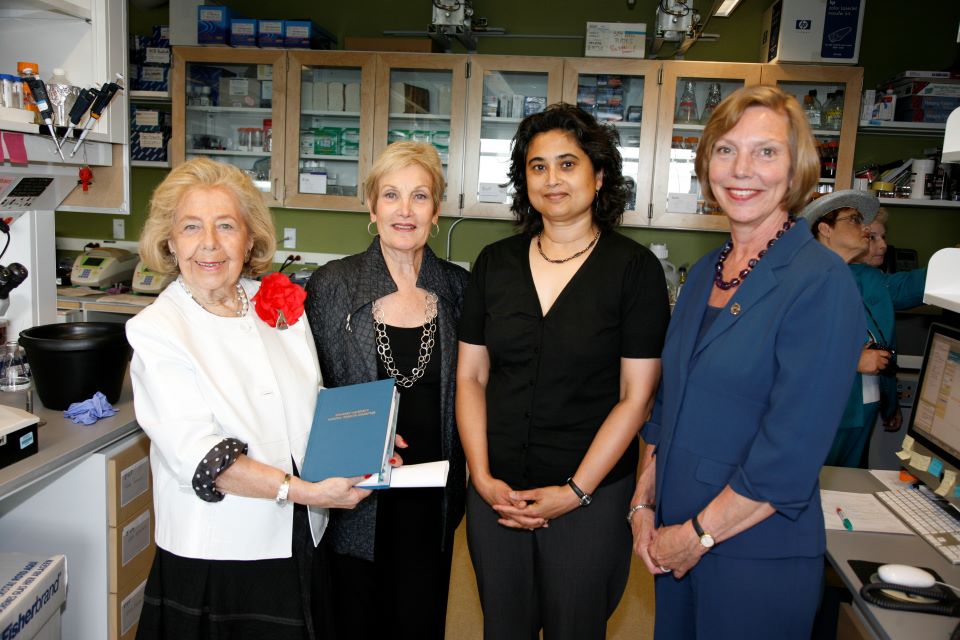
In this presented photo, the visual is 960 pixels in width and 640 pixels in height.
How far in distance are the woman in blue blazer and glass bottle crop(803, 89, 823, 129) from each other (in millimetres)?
2743

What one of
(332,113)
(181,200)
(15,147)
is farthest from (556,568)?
(332,113)

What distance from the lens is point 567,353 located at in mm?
1544

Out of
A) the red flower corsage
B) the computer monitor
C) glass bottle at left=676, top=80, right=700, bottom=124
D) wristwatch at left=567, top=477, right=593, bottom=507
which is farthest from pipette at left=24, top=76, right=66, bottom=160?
glass bottle at left=676, top=80, right=700, bottom=124

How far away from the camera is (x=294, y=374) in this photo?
1.58 m

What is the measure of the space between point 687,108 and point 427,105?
1.41 metres

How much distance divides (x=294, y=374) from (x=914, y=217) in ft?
12.6

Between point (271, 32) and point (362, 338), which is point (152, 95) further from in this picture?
point (362, 338)

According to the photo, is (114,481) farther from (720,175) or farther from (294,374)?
(720,175)

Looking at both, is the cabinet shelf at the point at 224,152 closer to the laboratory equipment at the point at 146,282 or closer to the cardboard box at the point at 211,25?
the cardboard box at the point at 211,25

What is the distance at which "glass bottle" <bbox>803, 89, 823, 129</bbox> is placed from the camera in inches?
146

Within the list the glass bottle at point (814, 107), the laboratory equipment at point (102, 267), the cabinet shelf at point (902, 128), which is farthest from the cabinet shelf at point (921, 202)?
the laboratory equipment at point (102, 267)

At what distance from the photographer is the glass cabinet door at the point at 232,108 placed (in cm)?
388

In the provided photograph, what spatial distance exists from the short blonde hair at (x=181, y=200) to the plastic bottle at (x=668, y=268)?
277cm

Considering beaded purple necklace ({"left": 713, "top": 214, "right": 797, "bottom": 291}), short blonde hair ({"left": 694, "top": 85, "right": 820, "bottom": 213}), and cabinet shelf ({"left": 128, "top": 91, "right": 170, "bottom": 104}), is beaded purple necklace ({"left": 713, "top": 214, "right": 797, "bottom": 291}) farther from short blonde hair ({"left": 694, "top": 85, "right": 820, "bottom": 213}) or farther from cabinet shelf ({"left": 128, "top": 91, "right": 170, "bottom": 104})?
cabinet shelf ({"left": 128, "top": 91, "right": 170, "bottom": 104})
